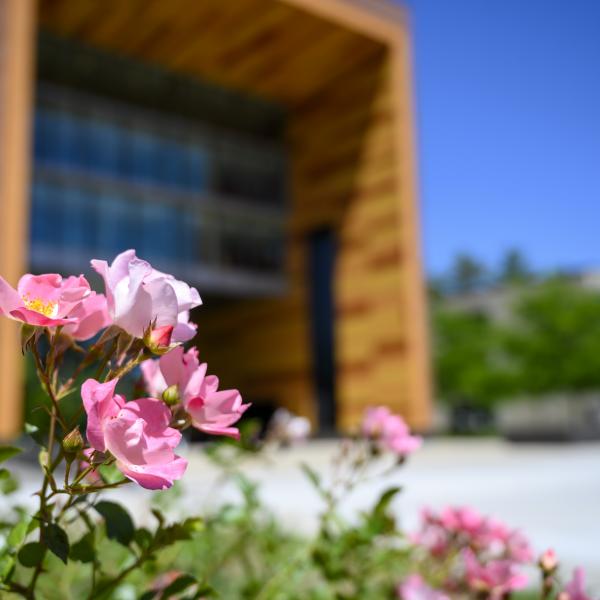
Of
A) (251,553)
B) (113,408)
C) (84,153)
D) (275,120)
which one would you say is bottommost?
(251,553)

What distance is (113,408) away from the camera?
2.84ft

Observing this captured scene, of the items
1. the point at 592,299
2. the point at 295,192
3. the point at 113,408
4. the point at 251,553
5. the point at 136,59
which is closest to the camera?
the point at 113,408

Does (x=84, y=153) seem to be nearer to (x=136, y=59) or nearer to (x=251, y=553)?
(x=136, y=59)

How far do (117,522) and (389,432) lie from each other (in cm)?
79

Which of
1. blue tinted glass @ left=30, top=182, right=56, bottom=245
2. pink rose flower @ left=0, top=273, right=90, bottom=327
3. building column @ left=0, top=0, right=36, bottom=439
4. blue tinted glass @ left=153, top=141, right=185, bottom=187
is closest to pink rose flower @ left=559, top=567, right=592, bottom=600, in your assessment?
pink rose flower @ left=0, top=273, right=90, bottom=327

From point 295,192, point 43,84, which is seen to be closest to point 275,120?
point 295,192

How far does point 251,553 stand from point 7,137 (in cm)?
1417

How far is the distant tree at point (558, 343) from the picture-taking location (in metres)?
31.4

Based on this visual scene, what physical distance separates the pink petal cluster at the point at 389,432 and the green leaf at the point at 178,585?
2.26 ft

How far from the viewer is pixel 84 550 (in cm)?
116

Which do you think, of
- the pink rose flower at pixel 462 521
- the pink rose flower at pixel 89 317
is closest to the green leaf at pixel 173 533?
the pink rose flower at pixel 89 317

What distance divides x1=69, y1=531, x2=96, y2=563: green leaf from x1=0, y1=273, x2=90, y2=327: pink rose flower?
1.24 ft

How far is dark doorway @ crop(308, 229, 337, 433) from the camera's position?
24967 mm

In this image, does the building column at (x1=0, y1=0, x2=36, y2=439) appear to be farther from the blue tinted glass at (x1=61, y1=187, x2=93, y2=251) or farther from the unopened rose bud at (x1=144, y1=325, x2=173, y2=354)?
the unopened rose bud at (x1=144, y1=325, x2=173, y2=354)
